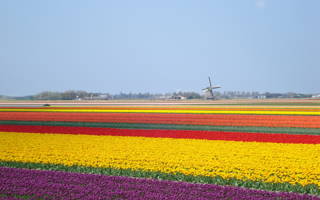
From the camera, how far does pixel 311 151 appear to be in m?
17.5

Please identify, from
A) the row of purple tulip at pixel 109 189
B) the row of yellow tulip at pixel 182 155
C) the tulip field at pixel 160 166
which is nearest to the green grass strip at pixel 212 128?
the tulip field at pixel 160 166

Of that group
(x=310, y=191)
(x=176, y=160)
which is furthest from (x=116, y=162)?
(x=310, y=191)

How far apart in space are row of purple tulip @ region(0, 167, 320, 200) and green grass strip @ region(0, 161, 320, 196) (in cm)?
82

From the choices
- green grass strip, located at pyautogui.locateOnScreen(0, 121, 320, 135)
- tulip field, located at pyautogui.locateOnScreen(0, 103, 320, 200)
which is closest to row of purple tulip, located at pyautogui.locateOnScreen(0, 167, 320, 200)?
tulip field, located at pyautogui.locateOnScreen(0, 103, 320, 200)

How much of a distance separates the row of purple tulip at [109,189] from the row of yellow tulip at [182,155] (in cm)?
169

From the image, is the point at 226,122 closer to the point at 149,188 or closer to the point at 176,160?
the point at 176,160

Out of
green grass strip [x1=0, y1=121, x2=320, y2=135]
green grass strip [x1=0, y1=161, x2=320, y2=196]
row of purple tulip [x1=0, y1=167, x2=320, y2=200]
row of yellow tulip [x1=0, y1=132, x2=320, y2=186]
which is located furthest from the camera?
green grass strip [x1=0, y1=121, x2=320, y2=135]

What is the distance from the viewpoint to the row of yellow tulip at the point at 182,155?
13.2 metres

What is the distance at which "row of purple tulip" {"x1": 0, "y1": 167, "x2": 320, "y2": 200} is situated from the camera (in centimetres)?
1023

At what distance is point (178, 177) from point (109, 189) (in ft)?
8.29

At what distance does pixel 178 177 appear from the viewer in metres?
12.6

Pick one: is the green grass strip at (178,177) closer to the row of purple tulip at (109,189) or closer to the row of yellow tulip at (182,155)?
the row of yellow tulip at (182,155)

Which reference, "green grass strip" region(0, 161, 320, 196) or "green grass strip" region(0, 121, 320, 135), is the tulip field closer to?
"green grass strip" region(0, 161, 320, 196)

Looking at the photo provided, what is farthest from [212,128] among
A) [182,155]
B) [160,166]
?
[160,166]
